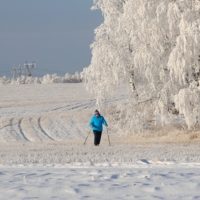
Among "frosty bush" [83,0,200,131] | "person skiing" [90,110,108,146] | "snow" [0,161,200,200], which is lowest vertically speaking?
"snow" [0,161,200,200]

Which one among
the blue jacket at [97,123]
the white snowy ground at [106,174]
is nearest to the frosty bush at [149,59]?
the white snowy ground at [106,174]

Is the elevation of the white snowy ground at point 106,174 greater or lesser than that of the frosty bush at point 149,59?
lesser

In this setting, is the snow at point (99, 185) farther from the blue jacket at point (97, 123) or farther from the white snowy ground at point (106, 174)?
the blue jacket at point (97, 123)

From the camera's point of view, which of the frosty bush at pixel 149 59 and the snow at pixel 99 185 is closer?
the snow at pixel 99 185

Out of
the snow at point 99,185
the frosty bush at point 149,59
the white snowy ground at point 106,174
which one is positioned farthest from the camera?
the frosty bush at point 149,59

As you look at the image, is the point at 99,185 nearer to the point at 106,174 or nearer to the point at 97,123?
the point at 106,174

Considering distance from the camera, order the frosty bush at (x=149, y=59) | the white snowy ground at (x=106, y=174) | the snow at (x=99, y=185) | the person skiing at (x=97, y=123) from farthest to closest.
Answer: the frosty bush at (x=149, y=59) < the person skiing at (x=97, y=123) < the white snowy ground at (x=106, y=174) < the snow at (x=99, y=185)

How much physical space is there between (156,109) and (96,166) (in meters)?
13.0

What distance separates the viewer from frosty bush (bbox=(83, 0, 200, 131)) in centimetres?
2183

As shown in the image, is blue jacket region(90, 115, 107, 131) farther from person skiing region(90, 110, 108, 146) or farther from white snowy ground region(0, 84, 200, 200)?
white snowy ground region(0, 84, 200, 200)

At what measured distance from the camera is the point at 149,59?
77.5 feet

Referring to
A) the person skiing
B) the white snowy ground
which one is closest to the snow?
the white snowy ground

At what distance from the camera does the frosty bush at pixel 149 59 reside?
2183 centimetres

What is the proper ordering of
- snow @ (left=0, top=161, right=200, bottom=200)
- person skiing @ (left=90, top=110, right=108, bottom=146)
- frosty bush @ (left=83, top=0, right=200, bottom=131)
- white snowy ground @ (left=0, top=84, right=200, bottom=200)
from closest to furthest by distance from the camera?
snow @ (left=0, top=161, right=200, bottom=200), white snowy ground @ (left=0, top=84, right=200, bottom=200), person skiing @ (left=90, top=110, right=108, bottom=146), frosty bush @ (left=83, top=0, right=200, bottom=131)
